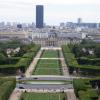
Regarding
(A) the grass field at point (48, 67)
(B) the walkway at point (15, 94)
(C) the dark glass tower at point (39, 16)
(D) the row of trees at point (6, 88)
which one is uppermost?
(D) the row of trees at point (6, 88)

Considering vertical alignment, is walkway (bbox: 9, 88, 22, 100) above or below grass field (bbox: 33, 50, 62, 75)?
above

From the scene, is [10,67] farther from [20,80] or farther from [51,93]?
[51,93]

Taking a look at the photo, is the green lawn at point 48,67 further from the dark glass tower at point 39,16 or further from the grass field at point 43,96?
the dark glass tower at point 39,16

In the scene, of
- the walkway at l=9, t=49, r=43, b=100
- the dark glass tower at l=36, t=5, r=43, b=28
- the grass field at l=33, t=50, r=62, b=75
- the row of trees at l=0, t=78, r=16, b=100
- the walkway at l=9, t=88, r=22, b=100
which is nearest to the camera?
the row of trees at l=0, t=78, r=16, b=100

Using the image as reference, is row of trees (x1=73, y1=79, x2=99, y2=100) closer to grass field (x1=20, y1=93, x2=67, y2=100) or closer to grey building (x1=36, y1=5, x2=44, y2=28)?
grass field (x1=20, y1=93, x2=67, y2=100)

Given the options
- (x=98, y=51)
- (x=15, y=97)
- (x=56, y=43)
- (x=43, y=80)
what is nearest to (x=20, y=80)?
(x=43, y=80)

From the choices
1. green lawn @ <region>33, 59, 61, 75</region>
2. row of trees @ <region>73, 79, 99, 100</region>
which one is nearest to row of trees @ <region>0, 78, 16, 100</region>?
row of trees @ <region>73, 79, 99, 100</region>

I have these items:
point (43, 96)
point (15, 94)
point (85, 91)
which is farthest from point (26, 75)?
point (85, 91)

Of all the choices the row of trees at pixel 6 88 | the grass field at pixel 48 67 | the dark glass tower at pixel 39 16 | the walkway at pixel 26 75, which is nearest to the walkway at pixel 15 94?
the walkway at pixel 26 75
